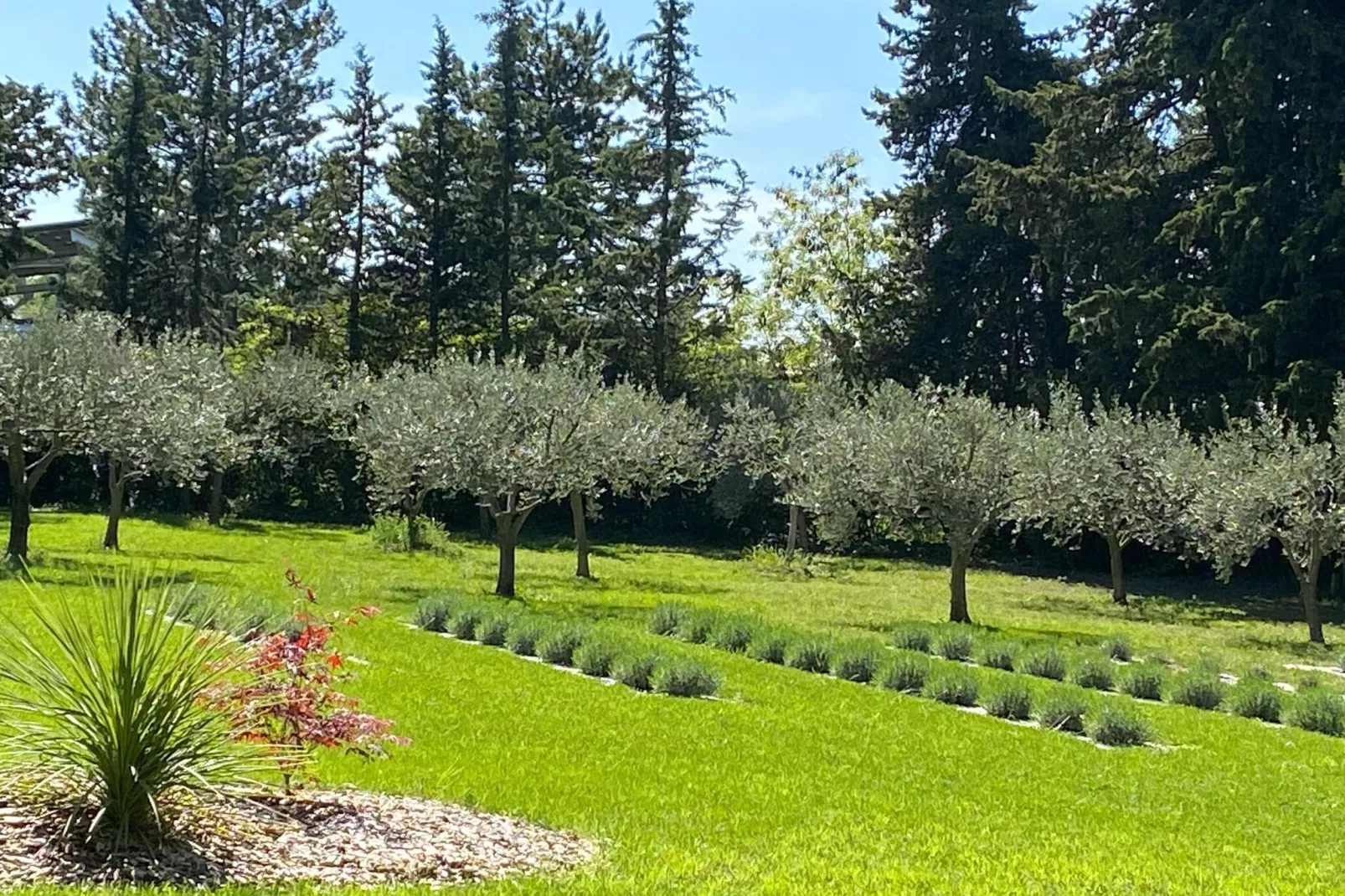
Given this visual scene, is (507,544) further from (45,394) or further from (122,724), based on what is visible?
(122,724)

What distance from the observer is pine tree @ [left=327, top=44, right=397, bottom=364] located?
43406mm

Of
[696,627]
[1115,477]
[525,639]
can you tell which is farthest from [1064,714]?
[1115,477]

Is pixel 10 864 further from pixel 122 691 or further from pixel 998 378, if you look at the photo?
pixel 998 378

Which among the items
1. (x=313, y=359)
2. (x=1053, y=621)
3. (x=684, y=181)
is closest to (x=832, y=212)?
(x=684, y=181)

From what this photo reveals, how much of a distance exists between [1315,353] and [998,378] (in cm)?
1260

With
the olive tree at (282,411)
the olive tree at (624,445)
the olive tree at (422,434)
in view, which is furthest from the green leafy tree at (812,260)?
the olive tree at (422,434)

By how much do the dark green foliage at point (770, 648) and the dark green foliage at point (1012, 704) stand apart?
3.45 meters

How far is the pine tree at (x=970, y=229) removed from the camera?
41594 millimetres

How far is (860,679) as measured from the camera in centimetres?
1505

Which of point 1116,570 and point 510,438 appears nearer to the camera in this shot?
point 510,438

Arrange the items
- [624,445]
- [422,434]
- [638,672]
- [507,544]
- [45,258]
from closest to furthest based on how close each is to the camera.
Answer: [638,672]
[507,544]
[422,434]
[624,445]
[45,258]

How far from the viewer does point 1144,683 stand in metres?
15.1

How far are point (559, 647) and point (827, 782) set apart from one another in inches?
242

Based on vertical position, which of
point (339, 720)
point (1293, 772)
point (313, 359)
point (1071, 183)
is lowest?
point (1293, 772)
